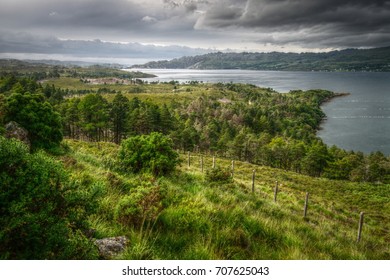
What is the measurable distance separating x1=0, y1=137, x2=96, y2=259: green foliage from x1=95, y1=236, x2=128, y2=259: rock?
47 centimetres

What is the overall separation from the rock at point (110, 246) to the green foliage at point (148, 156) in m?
12.2

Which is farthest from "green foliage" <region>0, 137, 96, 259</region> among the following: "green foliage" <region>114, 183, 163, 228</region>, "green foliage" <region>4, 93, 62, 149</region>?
"green foliage" <region>4, 93, 62, 149</region>

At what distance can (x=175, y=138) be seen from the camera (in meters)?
66.6

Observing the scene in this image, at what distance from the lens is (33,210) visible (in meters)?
3.04

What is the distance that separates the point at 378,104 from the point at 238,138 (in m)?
143

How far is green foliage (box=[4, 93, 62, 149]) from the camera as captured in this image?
21219mm

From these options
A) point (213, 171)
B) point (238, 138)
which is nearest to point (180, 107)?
point (238, 138)

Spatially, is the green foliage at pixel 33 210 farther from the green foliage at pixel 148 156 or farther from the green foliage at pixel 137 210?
the green foliage at pixel 148 156

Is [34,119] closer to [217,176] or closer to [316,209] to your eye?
[217,176]

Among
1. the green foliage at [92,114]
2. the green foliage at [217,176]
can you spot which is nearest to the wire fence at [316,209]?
the green foliage at [217,176]

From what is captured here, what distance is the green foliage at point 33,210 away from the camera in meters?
2.83

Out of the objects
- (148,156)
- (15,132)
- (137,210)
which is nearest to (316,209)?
(148,156)

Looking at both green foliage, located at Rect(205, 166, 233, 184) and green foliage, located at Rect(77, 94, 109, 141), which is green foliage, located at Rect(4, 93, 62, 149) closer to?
green foliage, located at Rect(205, 166, 233, 184)

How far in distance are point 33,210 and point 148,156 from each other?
14.3 m
